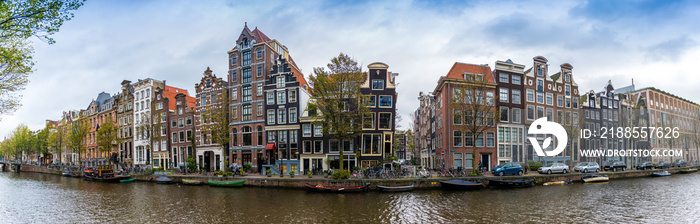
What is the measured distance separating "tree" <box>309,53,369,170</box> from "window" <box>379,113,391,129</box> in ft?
24.6

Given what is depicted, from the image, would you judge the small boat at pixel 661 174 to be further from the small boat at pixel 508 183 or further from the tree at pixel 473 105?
the small boat at pixel 508 183

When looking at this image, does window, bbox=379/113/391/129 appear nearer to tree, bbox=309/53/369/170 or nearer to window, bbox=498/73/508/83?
tree, bbox=309/53/369/170

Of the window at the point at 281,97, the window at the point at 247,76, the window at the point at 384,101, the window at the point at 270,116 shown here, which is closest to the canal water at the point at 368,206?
the window at the point at 384,101

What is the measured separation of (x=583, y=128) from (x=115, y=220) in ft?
246

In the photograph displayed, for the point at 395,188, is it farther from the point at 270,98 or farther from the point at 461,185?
the point at 270,98

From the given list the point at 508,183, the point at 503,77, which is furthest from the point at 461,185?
the point at 503,77

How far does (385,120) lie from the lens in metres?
54.2

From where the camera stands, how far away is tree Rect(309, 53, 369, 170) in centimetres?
4534

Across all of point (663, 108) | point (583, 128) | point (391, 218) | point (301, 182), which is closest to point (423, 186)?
point (301, 182)

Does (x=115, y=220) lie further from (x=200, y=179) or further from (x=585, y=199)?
(x=585, y=199)

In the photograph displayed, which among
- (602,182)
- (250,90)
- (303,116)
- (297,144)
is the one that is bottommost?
(602,182)

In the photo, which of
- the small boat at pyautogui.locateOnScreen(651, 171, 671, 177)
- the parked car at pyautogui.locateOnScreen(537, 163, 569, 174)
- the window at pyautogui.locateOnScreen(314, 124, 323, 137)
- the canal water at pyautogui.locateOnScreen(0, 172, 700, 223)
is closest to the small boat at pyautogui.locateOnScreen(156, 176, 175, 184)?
the canal water at pyautogui.locateOnScreen(0, 172, 700, 223)

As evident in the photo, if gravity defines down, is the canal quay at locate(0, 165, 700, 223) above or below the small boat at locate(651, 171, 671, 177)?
above

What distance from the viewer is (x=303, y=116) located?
187 ft
